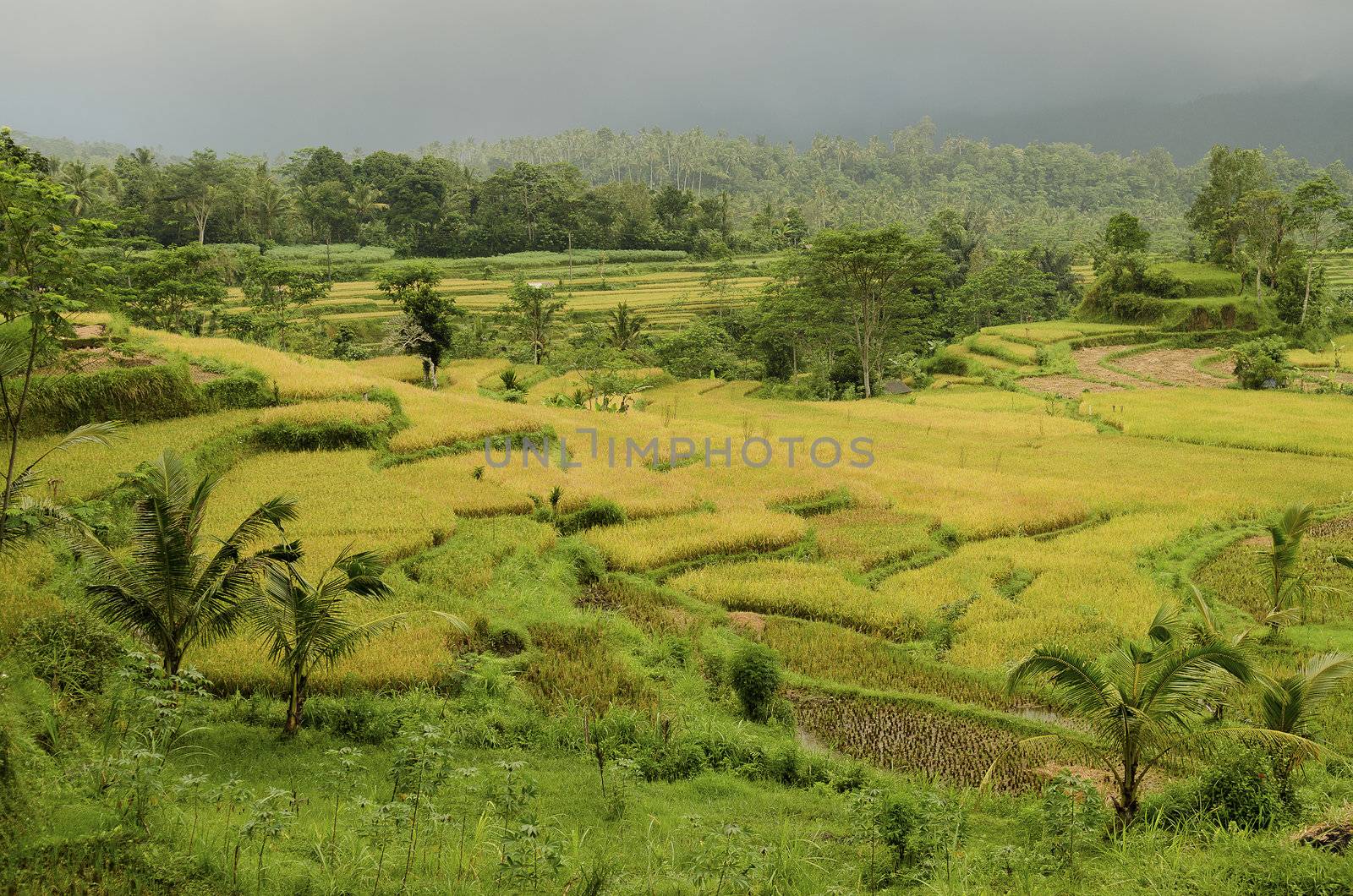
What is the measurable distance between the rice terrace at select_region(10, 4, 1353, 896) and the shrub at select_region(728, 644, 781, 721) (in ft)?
0.15

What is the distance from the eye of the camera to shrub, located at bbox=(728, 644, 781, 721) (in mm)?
7652

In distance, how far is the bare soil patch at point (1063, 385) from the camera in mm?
32344

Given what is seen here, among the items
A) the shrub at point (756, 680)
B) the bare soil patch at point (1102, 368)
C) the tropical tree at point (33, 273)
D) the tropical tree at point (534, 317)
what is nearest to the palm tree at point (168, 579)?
the tropical tree at point (33, 273)

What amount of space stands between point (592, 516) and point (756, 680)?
6.14 metres

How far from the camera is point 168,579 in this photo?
20.6 ft

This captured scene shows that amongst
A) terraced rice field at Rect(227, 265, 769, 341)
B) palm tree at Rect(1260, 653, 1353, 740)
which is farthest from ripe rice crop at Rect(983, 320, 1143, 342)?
palm tree at Rect(1260, 653, 1353, 740)

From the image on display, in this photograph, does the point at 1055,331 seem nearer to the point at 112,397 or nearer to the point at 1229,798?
the point at 1229,798

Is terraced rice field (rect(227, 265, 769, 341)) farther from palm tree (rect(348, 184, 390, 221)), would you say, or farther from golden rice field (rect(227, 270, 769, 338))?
palm tree (rect(348, 184, 390, 221))

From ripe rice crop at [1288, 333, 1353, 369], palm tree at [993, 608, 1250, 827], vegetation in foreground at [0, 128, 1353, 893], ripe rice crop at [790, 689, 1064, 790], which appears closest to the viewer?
vegetation in foreground at [0, 128, 1353, 893]

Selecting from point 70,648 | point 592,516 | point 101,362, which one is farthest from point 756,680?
point 101,362

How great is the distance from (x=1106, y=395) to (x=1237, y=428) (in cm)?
793

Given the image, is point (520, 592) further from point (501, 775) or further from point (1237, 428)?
point (1237, 428)

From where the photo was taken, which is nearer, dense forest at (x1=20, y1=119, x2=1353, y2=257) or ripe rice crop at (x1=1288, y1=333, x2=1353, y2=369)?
ripe rice crop at (x1=1288, y1=333, x2=1353, y2=369)

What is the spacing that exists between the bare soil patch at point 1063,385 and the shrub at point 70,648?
3201 cm
